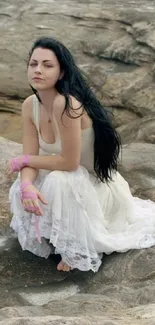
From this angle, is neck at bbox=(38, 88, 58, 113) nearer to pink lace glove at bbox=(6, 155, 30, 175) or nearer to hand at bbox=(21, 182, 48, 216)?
pink lace glove at bbox=(6, 155, 30, 175)

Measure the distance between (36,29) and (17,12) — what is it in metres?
0.33

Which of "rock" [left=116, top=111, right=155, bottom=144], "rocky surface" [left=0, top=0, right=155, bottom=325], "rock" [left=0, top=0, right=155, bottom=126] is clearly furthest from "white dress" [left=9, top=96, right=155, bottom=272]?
"rock" [left=0, top=0, right=155, bottom=126]

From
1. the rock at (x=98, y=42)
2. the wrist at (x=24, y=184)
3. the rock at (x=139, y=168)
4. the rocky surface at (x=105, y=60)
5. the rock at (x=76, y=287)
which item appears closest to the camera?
the rock at (x=76, y=287)

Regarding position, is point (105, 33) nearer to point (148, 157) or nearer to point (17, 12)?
point (17, 12)

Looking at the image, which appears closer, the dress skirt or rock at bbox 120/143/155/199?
the dress skirt

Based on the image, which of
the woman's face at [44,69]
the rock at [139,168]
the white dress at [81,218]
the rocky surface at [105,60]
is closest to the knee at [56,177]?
the white dress at [81,218]

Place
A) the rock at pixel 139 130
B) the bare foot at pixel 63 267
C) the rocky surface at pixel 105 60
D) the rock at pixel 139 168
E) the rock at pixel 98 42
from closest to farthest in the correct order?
the bare foot at pixel 63 267 → the rock at pixel 139 168 → the rocky surface at pixel 105 60 → the rock at pixel 139 130 → the rock at pixel 98 42

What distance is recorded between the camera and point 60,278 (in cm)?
267

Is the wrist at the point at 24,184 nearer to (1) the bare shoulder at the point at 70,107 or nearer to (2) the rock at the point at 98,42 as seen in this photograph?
(1) the bare shoulder at the point at 70,107

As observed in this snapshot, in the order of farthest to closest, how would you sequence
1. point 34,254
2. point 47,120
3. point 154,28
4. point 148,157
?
point 154,28, point 148,157, point 34,254, point 47,120

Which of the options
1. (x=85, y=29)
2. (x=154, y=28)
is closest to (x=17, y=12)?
(x=85, y=29)

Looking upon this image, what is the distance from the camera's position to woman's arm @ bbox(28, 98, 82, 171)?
8.00 feet

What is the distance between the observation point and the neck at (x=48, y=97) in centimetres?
248

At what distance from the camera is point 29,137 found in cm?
266
